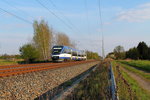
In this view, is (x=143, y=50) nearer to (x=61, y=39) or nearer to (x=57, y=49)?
(x=61, y=39)

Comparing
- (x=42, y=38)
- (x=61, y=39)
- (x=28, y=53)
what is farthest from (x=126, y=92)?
(x=61, y=39)

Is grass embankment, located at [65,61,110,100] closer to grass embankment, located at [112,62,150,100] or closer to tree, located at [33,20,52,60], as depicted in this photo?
grass embankment, located at [112,62,150,100]

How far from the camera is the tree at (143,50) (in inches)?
3435

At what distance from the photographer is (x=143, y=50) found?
88.4 m

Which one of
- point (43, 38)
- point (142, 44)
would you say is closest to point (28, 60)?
point (43, 38)

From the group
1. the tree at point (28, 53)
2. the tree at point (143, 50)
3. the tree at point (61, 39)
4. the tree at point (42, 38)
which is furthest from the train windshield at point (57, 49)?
the tree at point (143, 50)

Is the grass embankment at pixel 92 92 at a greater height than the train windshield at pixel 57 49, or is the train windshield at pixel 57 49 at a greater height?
the train windshield at pixel 57 49

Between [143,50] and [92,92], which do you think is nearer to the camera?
[92,92]

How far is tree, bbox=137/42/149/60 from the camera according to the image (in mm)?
87250

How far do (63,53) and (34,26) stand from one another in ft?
92.1

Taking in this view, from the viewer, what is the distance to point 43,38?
5722 cm

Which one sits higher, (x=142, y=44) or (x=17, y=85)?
(x=142, y=44)

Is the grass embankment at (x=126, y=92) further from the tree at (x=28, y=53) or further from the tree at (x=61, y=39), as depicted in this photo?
the tree at (x=61, y=39)

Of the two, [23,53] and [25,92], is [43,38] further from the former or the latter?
[25,92]
